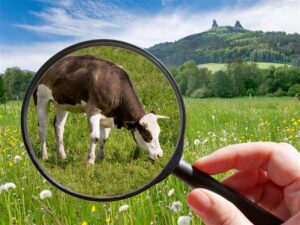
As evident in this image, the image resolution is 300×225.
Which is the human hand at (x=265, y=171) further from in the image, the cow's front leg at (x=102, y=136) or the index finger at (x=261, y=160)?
the cow's front leg at (x=102, y=136)

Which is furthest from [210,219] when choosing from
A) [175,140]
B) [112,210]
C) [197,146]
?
[197,146]

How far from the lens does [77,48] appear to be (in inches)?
54.9

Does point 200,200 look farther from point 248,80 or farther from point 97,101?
A: point 248,80

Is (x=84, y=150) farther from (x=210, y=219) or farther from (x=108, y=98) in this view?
(x=210, y=219)

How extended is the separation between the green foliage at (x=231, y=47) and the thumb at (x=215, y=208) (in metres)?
47.8

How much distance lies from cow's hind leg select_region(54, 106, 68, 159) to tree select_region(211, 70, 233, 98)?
75.8ft

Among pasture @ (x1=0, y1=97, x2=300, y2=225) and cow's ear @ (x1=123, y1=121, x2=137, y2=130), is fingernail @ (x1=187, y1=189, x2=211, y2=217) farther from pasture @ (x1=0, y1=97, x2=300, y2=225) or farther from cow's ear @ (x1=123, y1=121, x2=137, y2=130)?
pasture @ (x1=0, y1=97, x2=300, y2=225)

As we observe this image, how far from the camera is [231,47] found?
2475 inches

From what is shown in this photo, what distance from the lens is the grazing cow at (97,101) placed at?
1629mm

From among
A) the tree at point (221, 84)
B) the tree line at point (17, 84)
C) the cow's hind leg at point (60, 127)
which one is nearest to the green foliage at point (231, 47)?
the tree at point (221, 84)

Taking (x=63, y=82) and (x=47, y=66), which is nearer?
(x=47, y=66)

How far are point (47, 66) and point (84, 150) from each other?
49 cm

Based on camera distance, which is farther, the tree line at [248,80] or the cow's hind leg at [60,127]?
the tree line at [248,80]

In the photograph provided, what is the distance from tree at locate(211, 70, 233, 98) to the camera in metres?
25.8
